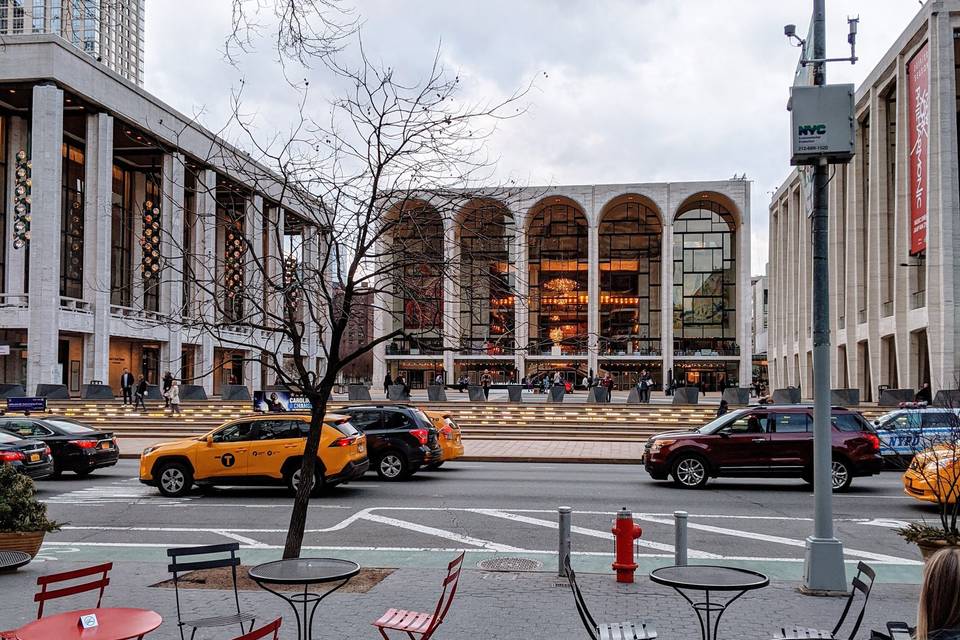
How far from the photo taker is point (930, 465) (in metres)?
13.9

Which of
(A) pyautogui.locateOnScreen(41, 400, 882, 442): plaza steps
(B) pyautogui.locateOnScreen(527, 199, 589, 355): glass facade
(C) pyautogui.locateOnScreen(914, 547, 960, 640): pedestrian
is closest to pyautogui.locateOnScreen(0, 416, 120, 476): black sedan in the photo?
(A) pyautogui.locateOnScreen(41, 400, 882, 442): plaza steps

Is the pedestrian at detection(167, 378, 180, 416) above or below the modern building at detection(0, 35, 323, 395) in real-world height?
below

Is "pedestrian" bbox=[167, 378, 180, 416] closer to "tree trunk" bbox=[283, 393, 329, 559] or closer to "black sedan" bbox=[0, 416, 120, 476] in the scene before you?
"black sedan" bbox=[0, 416, 120, 476]

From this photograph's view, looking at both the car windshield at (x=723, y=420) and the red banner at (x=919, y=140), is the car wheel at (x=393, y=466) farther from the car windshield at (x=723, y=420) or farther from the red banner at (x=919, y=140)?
the red banner at (x=919, y=140)

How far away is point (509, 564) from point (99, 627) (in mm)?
5624

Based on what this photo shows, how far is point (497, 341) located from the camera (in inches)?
401

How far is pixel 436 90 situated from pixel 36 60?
142 feet

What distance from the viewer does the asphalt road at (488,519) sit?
10.8 meters

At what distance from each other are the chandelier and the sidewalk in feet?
269

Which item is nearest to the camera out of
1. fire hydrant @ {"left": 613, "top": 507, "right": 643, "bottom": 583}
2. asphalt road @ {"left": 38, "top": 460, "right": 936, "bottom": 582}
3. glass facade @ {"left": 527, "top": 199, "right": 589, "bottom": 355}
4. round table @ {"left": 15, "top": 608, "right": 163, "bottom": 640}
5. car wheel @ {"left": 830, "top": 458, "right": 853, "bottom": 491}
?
round table @ {"left": 15, "top": 608, "right": 163, "bottom": 640}

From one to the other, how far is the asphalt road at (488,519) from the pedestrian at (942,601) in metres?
6.19

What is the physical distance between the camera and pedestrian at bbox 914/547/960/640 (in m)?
3.58

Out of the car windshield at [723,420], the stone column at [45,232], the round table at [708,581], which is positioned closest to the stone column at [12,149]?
the stone column at [45,232]

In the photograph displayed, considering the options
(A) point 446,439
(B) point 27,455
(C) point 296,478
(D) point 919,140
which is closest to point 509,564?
(C) point 296,478
